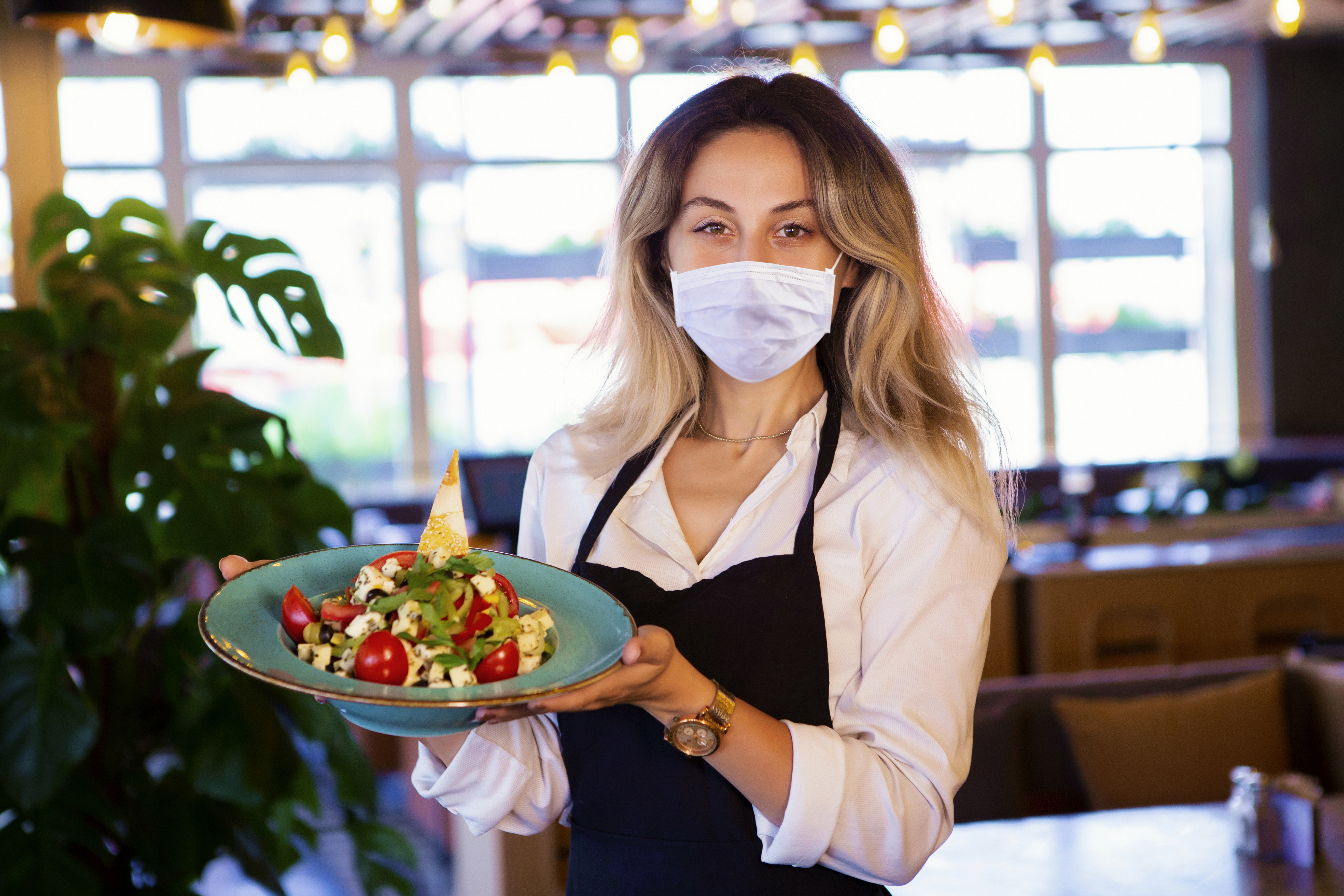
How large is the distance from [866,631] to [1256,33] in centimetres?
878

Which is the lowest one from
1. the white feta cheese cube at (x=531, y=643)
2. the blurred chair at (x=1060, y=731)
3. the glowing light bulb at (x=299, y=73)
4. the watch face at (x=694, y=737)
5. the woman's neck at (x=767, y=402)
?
the blurred chair at (x=1060, y=731)

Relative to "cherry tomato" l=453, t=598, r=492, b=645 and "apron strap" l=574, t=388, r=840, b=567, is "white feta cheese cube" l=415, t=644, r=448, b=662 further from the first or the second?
"apron strap" l=574, t=388, r=840, b=567

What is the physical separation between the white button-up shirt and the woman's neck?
0.05 m

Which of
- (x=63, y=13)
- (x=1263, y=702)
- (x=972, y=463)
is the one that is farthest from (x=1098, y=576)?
(x=63, y=13)

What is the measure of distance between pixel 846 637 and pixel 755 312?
0.37 meters

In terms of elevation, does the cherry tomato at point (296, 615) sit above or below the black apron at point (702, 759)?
above

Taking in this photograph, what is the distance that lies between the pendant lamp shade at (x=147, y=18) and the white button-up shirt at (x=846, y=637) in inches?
55.3

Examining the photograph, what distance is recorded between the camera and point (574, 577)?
3.75 feet

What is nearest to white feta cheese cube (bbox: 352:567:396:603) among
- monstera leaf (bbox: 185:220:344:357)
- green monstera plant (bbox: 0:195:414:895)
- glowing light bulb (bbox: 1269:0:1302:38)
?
green monstera plant (bbox: 0:195:414:895)

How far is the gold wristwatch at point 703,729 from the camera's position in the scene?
1096 mm

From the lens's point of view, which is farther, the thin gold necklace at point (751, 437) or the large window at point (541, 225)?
the large window at point (541, 225)

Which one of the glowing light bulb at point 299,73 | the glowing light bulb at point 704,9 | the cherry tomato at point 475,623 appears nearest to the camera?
the cherry tomato at point 475,623

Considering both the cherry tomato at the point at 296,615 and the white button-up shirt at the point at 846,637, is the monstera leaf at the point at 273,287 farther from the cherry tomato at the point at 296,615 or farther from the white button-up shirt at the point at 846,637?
the cherry tomato at the point at 296,615

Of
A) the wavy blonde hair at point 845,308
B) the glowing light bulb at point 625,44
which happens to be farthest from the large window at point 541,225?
the wavy blonde hair at point 845,308
